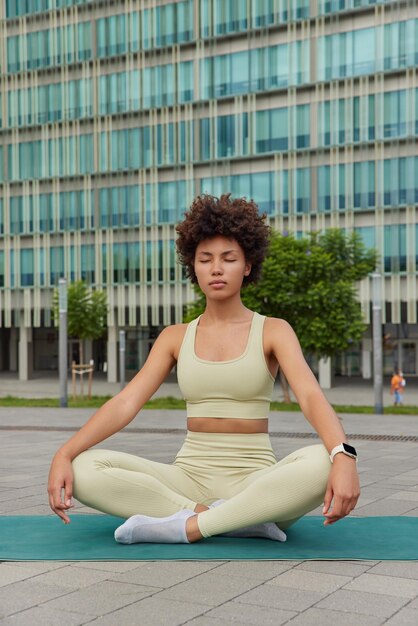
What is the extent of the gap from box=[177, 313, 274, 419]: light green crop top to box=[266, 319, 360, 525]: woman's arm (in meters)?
0.12

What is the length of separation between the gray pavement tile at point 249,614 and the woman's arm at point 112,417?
4.30 ft

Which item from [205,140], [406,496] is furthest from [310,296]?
[205,140]

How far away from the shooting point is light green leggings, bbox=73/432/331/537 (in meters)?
4.80

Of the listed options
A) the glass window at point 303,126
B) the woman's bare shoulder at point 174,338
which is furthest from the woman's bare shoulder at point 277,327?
the glass window at point 303,126

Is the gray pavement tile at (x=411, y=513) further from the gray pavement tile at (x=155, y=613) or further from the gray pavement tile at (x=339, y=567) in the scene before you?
the gray pavement tile at (x=155, y=613)

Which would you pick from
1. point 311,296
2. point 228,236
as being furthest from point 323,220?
point 228,236

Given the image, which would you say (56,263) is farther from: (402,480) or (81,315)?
(402,480)

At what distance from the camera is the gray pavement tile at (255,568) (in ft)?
14.8

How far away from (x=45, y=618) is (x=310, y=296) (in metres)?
23.4

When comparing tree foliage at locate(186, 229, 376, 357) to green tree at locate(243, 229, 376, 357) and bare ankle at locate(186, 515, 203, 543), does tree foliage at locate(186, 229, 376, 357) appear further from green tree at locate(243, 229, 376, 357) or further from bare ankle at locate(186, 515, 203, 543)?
bare ankle at locate(186, 515, 203, 543)

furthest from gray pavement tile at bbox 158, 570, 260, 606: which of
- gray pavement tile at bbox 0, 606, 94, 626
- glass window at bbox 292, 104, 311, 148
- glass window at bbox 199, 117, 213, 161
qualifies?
glass window at bbox 199, 117, 213, 161

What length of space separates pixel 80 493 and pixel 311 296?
871 inches

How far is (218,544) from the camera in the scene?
17.0 ft

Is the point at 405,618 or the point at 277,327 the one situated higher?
the point at 277,327
